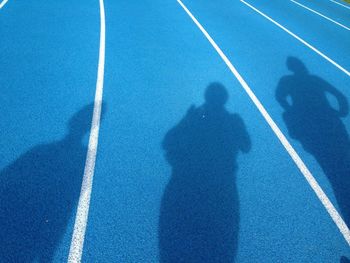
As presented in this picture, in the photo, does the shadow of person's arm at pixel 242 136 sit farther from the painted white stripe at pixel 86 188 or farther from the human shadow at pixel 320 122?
the painted white stripe at pixel 86 188

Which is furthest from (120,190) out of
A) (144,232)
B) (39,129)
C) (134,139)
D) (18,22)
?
(18,22)

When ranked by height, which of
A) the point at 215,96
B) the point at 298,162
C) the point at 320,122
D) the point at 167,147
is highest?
the point at 215,96

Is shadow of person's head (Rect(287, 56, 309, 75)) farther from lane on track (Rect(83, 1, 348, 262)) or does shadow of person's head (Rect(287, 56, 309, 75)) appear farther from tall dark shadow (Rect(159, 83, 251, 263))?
tall dark shadow (Rect(159, 83, 251, 263))

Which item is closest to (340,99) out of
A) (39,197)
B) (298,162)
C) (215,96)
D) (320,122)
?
(320,122)

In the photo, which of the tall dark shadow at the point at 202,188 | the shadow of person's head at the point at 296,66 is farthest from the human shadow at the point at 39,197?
the shadow of person's head at the point at 296,66

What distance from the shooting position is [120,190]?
145 inches

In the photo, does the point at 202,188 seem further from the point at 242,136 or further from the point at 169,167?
the point at 242,136

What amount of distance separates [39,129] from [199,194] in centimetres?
280

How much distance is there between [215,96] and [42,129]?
3.39 metres

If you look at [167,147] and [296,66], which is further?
[296,66]

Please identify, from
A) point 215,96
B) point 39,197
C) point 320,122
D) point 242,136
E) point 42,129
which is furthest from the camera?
point 215,96

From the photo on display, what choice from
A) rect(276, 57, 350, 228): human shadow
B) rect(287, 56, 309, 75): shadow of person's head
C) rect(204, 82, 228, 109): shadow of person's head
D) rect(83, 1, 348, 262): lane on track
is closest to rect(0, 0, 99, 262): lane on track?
rect(83, 1, 348, 262): lane on track

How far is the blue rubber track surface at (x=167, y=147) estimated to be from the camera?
127 inches

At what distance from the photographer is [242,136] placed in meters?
4.79
